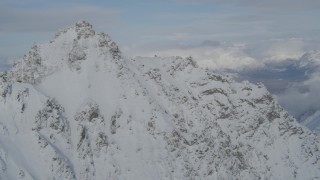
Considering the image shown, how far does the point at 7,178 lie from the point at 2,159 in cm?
759

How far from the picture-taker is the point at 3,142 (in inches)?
7815

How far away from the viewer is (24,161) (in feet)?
650

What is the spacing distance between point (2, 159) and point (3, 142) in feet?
27.1

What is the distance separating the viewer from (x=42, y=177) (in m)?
198

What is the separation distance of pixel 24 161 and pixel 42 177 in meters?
7.83

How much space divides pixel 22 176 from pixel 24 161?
25.4 feet

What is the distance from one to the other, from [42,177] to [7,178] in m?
13.7

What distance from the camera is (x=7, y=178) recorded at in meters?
187

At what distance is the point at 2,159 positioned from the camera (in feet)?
Result: 630

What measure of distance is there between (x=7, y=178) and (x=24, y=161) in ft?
39.7

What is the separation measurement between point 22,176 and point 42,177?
7.95 m
